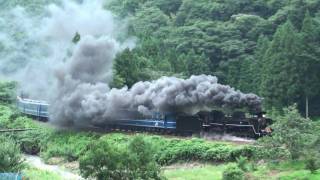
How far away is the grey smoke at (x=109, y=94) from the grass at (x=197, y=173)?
18.0 ft

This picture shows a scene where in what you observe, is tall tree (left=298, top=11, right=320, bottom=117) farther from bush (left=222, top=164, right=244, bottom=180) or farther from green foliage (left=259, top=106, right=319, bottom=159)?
bush (left=222, top=164, right=244, bottom=180)

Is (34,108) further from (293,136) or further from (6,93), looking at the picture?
(293,136)

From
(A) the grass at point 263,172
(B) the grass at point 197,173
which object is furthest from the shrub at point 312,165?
(B) the grass at point 197,173

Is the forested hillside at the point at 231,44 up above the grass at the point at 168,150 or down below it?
above

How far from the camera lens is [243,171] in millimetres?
28750

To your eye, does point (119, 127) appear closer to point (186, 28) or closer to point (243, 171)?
point (243, 171)

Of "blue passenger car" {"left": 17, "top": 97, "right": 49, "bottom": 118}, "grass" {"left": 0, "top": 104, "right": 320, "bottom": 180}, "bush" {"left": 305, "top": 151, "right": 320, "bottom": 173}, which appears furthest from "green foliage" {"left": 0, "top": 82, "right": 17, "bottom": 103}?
"bush" {"left": 305, "top": 151, "right": 320, "bottom": 173}

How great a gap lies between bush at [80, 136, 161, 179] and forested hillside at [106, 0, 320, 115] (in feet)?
73.7

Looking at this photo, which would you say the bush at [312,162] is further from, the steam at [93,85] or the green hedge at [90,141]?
the steam at [93,85]

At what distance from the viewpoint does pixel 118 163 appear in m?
26.2

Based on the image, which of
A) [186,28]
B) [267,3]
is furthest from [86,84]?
[267,3]

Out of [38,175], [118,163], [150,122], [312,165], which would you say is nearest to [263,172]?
[312,165]

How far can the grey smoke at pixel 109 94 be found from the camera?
38188 mm

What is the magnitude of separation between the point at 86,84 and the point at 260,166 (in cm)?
1986
